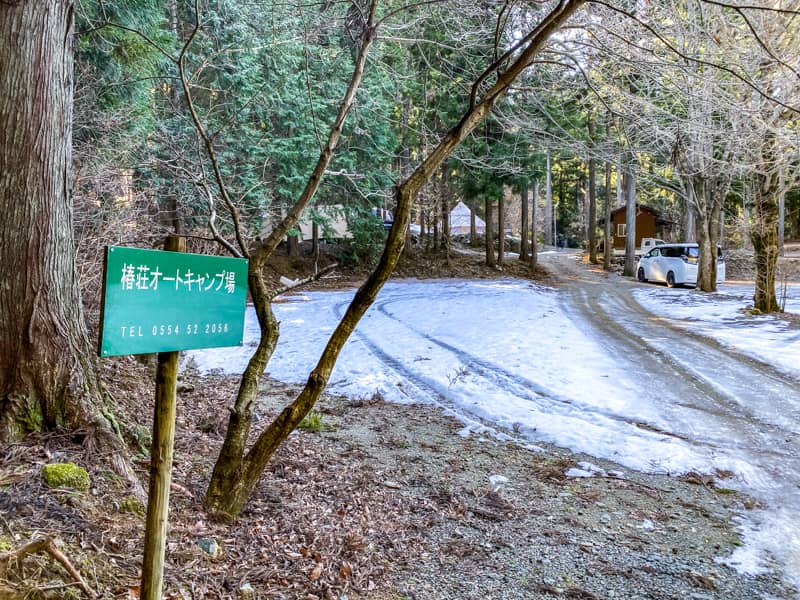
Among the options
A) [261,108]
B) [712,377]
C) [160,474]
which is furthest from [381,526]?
[261,108]

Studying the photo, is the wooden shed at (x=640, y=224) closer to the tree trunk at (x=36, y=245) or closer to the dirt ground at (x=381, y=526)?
the dirt ground at (x=381, y=526)

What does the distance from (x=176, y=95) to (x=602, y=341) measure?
9.88m


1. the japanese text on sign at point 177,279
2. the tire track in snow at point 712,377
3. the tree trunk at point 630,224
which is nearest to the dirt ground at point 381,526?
the japanese text on sign at point 177,279

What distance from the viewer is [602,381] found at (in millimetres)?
6426

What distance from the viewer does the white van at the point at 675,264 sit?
18.1 meters

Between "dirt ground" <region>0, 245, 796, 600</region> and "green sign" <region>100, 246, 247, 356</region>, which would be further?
"dirt ground" <region>0, 245, 796, 600</region>

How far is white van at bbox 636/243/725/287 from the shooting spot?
18.1 m

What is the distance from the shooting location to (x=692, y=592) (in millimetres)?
2596

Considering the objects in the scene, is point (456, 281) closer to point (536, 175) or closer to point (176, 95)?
point (536, 175)

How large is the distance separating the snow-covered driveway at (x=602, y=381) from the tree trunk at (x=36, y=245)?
11.0 ft

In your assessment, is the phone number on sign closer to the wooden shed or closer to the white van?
the white van

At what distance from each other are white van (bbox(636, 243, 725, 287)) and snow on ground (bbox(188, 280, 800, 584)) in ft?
16.5

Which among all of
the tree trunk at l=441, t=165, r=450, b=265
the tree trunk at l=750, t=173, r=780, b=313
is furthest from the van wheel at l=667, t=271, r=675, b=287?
the tree trunk at l=441, t=165, r=450, b=265

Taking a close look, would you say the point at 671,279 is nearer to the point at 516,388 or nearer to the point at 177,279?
the point at 516,388
